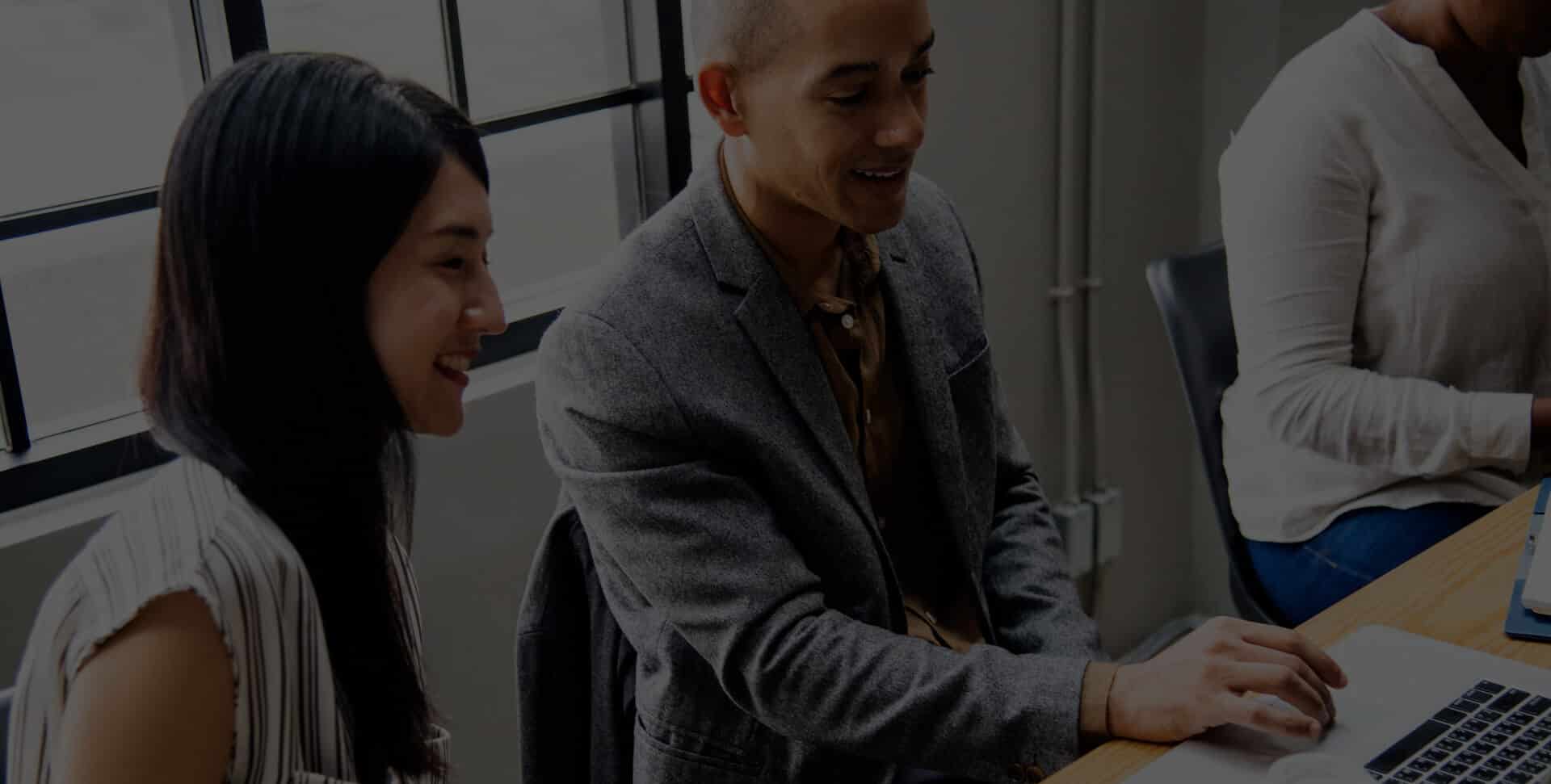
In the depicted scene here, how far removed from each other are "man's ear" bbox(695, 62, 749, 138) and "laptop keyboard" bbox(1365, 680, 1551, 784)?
754 mm

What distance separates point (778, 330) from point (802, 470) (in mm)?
126

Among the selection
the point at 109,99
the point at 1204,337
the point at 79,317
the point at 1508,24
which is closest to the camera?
the point at 1508,24

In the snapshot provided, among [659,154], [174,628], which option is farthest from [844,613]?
[659,154]

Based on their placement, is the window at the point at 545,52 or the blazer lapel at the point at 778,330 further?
the window at the point at 545,52

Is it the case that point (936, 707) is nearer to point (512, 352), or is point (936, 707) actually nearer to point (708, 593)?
point (708, 593)

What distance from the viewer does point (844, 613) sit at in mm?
1407

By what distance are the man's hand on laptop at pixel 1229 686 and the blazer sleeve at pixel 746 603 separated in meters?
0.10

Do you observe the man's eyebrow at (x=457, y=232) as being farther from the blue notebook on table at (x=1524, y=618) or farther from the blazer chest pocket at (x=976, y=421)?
the blue notebook on table at (x=1524, y=618)

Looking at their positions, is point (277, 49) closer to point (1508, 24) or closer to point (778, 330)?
point (778, 330)

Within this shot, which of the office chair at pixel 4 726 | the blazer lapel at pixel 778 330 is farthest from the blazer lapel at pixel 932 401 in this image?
the office chair at pixel 4 726

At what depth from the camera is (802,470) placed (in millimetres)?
1363

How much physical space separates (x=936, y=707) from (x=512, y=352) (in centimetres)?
106

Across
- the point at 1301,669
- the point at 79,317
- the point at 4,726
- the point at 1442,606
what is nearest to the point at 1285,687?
the point at 1301,669

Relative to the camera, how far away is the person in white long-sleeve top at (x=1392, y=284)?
170 cm
